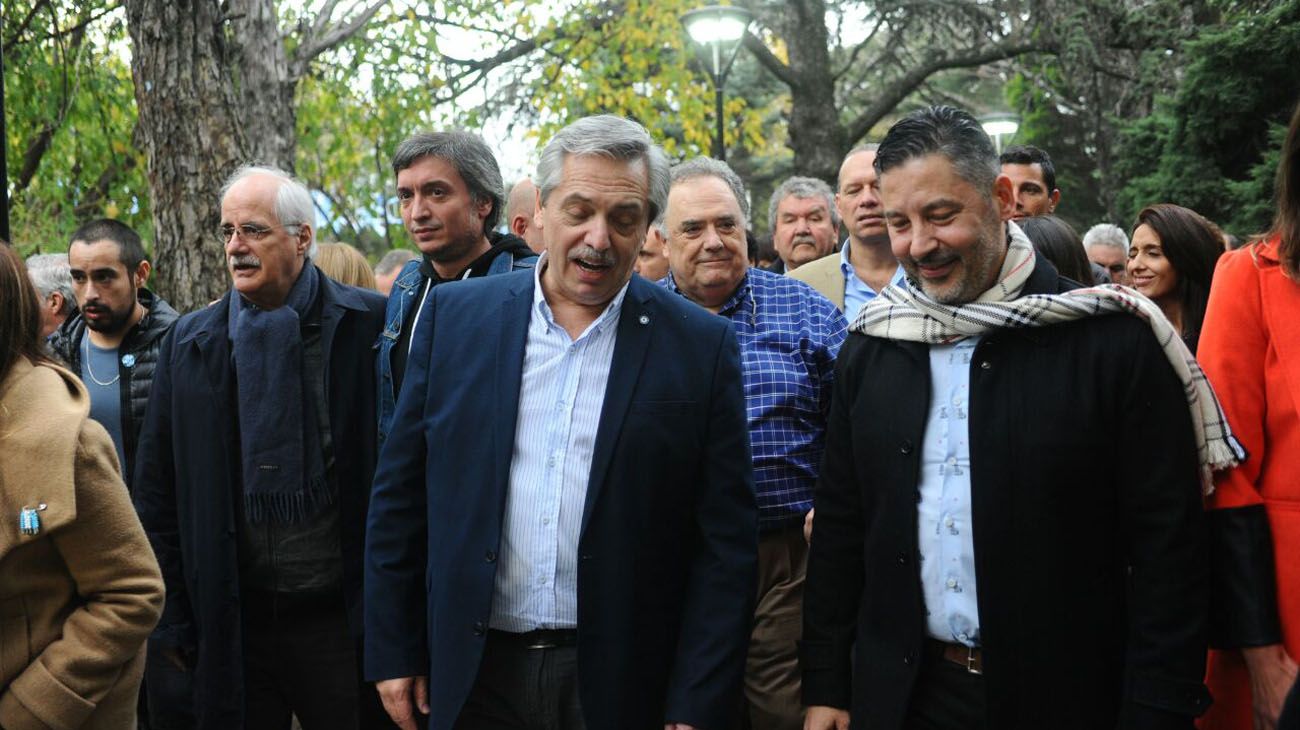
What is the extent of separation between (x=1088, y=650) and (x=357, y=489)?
8.18 ft

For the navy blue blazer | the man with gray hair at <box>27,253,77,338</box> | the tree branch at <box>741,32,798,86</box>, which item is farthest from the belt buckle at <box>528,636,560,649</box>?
the tree branch at <box>741,32,798,86</box>

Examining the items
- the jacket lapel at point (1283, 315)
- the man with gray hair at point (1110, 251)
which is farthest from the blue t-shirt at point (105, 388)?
the man with gray hair at point (1110, 251)

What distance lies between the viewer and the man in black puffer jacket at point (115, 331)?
5621 mm

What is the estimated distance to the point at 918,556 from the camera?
10.0ft

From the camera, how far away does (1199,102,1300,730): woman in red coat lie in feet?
9.69

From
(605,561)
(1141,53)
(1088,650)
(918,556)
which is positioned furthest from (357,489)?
(1141,53)

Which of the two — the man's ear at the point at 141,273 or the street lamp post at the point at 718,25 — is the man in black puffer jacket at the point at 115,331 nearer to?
the man's ear at the point at 141,273

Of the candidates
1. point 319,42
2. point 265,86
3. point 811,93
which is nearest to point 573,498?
point 265,86

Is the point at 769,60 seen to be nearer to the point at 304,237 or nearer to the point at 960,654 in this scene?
the point at 304,237

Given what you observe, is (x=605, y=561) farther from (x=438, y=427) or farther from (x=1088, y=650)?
(x=1088, y=650)

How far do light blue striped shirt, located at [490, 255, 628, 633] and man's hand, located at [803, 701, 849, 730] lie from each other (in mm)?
668

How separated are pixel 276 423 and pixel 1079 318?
2.67 metres

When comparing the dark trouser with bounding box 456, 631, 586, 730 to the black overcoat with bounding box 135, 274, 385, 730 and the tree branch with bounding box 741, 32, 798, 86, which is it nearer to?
the black overcoat with bounding box 135, 274, 385, 730

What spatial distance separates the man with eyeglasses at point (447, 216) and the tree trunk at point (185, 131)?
125 inches
